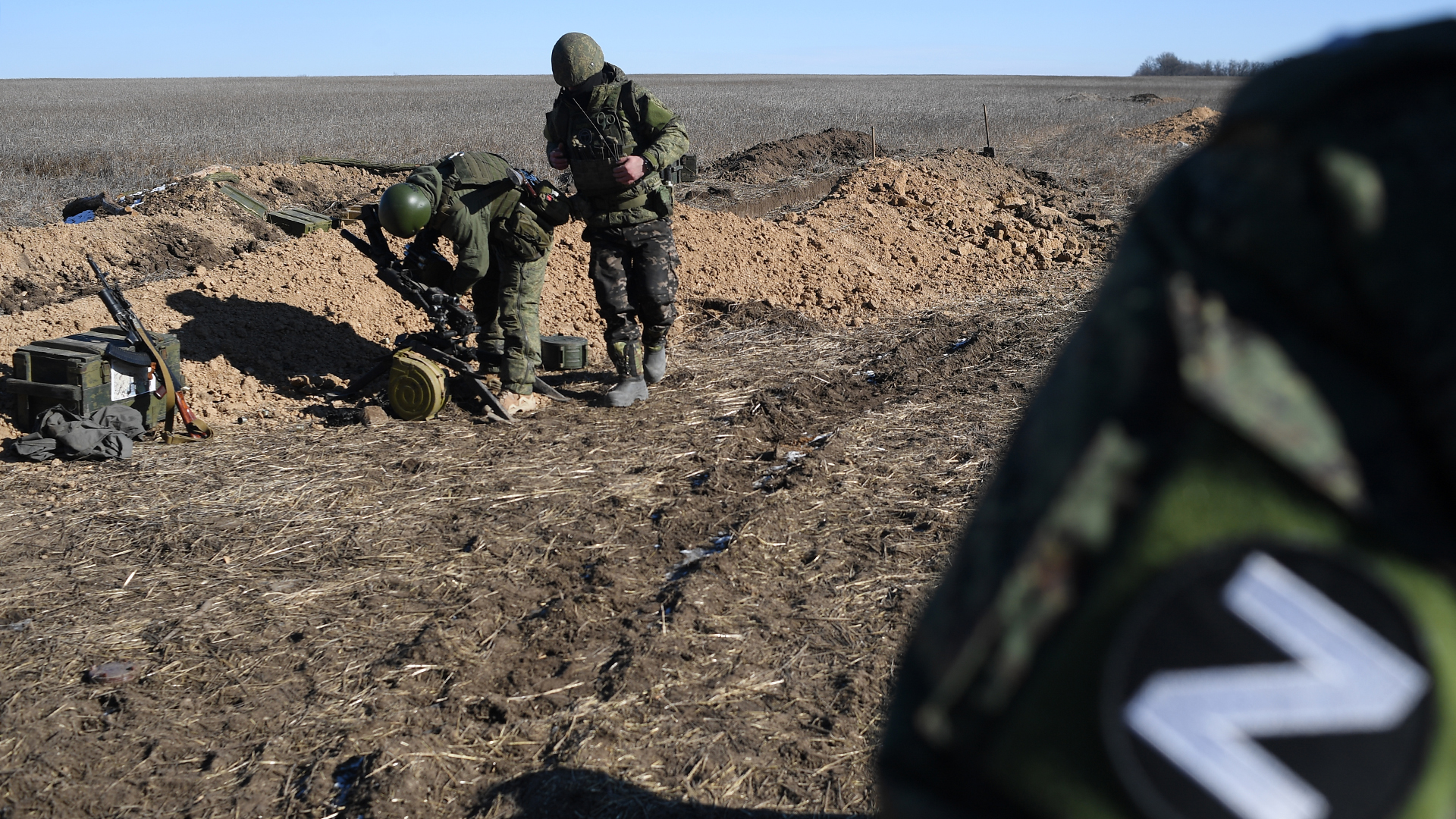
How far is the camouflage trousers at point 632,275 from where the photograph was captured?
6.26 metres

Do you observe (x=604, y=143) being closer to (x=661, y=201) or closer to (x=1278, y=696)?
(x=661, y=201)

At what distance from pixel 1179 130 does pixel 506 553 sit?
24.8m

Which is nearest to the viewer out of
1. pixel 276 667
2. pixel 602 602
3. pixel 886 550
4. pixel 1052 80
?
pixel 276 667

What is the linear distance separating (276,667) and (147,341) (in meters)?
3.00

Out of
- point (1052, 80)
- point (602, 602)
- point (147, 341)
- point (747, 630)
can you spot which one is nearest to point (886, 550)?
point (747, 630)

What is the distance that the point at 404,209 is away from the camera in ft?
18.0

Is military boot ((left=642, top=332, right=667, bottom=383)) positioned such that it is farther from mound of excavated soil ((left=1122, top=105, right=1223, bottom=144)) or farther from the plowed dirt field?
mound of excavated soil ((left=1122, top=105, right=1223, bottom=144))

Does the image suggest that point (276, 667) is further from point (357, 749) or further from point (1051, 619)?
point (1051, 619)

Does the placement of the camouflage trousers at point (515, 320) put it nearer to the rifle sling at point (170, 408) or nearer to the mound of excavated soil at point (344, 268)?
the mound of excavated soil at point (344, 268)

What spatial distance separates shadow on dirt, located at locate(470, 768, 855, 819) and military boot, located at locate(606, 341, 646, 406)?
3815 mm

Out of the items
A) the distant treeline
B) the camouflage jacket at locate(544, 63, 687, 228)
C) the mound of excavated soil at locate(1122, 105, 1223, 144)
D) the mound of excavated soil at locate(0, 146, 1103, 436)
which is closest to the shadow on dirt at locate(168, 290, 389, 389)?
the mound of excavated soil at locate(0, 146, 1103, 436)

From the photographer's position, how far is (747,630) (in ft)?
11.7

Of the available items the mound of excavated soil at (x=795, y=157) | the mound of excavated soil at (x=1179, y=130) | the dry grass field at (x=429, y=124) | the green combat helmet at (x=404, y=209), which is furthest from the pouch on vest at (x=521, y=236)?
the mound of excavated soil at (x=1179, y=130)

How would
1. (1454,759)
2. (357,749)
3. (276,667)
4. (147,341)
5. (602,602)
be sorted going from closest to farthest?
(1454,759), (357,749), (276,667), (602,602), (147,341)
